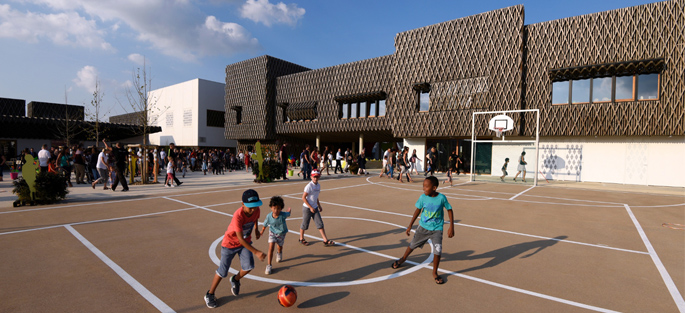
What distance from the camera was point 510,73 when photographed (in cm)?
2284

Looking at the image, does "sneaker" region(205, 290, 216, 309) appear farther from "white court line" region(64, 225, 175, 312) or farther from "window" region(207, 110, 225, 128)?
"window" region(207, 110, 225, 128)

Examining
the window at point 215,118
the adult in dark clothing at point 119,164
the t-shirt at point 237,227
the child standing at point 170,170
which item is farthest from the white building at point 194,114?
the t-shirt at point 237,227

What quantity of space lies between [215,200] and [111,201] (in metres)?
3.51

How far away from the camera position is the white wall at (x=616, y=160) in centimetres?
1900

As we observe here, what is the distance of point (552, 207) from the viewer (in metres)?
11.0

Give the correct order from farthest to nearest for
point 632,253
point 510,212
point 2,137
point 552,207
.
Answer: point 2,137, point 552,207, point 510,212, point 632,253

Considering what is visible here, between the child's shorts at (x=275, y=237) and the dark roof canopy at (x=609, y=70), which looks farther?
the dark roof canopy at (x=609, y=70)

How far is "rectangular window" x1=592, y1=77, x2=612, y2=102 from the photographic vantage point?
66.2ft

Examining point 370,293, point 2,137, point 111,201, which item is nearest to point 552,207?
point 370,293

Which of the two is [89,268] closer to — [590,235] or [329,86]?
[590,235]

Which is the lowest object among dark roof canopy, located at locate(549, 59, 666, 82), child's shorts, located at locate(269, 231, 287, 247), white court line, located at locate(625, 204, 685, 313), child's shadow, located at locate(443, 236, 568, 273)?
white court line, located at locate(625, 204, 685, 313)

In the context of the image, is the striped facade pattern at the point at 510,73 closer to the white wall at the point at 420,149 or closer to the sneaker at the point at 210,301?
the white wall at the point at 420,149

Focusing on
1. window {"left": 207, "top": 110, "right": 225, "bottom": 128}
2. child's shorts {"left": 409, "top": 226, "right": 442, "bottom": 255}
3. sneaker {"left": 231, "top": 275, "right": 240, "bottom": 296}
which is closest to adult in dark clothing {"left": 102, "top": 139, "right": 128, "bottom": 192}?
sneaker {"left": 231, "top": 275, "right": 240, "bottom": 296}

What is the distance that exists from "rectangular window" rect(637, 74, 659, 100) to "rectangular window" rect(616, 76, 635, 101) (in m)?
0.32
